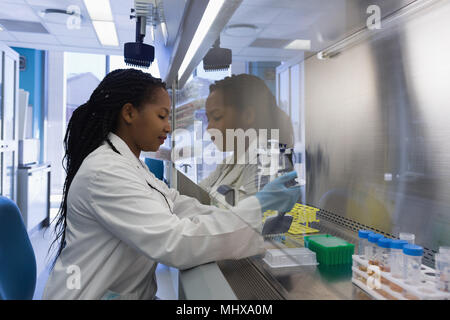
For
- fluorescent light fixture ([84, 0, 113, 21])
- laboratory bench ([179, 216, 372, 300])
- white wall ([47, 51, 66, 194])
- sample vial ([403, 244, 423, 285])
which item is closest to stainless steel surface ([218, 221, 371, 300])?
laboratory bench ([179, 216, 372, 300])

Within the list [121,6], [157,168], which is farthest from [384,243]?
[121,6]

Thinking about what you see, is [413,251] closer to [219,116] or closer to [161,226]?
[161,226]

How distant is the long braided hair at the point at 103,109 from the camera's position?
1.22 metres

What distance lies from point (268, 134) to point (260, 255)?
0.40 meters

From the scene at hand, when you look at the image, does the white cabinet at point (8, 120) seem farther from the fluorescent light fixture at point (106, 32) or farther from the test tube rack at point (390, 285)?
the test tube rack at point (390, 285)

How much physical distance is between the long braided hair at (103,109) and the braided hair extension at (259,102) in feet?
1.02

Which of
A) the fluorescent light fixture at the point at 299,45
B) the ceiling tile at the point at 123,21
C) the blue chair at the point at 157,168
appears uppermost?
the ceiling tile at the point at 123,21

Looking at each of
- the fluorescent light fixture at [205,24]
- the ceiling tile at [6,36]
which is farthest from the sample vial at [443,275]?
the ceiling tile at [6,36]

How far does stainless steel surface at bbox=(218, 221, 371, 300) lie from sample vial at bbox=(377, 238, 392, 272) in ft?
0.30

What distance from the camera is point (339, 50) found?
1.50m

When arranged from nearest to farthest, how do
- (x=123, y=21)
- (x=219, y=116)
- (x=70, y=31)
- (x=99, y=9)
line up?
(x=219, y=116) → (x=99, y=9) → (x=123, y=21) → (x=70, y=31)

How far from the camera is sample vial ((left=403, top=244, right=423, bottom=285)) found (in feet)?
2.43

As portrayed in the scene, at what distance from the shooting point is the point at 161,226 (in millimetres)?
903

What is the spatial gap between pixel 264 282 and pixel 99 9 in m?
3.83
